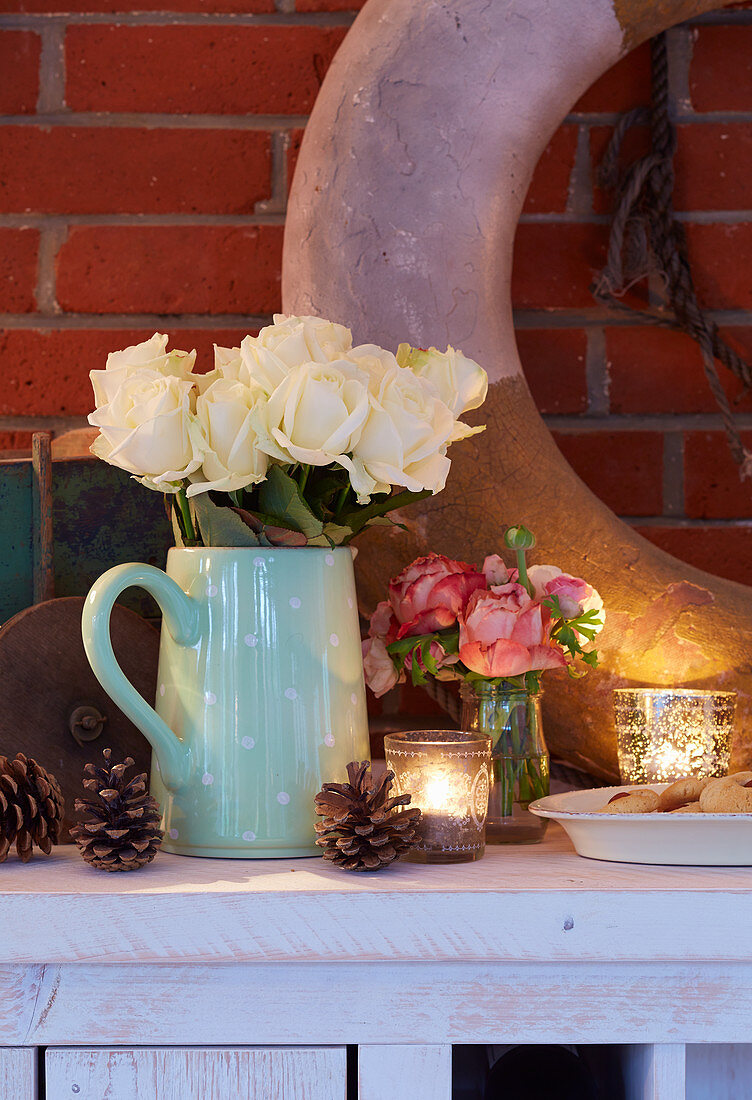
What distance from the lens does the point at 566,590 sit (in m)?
0.64

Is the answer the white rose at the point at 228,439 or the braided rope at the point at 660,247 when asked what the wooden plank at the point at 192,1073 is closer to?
the white rose at the point at 228,439

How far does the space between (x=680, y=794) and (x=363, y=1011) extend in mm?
218

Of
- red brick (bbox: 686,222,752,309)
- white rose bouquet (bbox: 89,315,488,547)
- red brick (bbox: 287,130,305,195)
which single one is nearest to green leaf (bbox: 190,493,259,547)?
white rose bouquet (bbox: 89,315,488,547)

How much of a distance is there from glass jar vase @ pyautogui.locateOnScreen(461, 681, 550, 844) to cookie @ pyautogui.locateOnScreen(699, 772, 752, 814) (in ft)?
0.37

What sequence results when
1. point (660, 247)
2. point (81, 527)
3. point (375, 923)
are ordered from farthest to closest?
point (660, 247)
point (81, 527)
point (375, 923)

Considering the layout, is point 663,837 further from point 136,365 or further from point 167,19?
point 167,19

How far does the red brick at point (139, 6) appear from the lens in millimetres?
928

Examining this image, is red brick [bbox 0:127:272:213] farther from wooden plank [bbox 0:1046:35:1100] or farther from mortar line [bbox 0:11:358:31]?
wooden plank [bbox 0:1046:35:1100]

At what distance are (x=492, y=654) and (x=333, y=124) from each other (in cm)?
44

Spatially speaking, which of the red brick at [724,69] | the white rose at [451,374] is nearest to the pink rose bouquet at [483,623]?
the white rose at [451,374]

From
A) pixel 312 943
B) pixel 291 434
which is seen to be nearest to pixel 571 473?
pixel 291 434

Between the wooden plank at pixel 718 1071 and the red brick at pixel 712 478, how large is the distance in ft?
1.51

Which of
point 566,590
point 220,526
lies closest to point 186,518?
point 220,526

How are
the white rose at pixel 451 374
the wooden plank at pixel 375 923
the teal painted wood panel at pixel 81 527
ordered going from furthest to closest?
the teal painted wood panel at pixel 81 527 → the white rose at pixel 451 374 → the wooden plank at pixel 375 923
